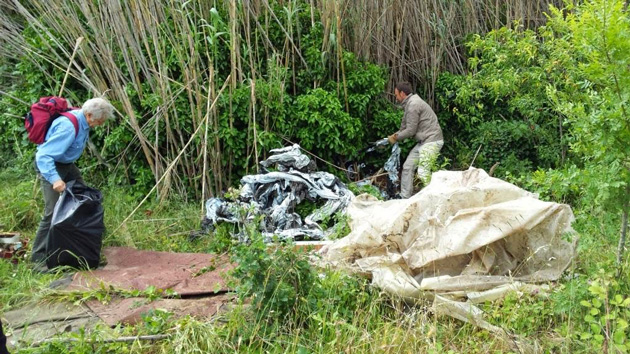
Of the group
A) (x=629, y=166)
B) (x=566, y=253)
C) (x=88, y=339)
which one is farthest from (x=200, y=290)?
(x=629, y=166)

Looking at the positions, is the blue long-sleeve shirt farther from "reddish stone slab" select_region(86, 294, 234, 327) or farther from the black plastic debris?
the black plastic debris

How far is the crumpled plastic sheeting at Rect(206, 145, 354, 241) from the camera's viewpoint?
531 cm

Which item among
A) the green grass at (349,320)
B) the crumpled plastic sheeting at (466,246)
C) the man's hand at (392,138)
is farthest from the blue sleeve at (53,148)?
the man's hand at (392,138)

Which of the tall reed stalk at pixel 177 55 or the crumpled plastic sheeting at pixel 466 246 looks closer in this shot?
the crumpled plastic sheeting at pixel 466 246

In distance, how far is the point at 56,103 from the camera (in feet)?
14.6

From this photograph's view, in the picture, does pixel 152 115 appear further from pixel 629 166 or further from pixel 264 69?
pixel 629 166

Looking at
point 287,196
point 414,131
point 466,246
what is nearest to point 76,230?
point 287,196

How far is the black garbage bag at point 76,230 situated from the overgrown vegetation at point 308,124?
0.72 feet

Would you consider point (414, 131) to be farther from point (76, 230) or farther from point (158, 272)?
point (76, 230)

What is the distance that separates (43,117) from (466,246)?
3022 mm

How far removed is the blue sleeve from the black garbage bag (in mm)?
154

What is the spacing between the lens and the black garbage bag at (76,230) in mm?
4348

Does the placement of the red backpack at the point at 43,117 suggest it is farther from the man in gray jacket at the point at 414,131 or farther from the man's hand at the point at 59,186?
the man in gray jacket at the point at 414,131

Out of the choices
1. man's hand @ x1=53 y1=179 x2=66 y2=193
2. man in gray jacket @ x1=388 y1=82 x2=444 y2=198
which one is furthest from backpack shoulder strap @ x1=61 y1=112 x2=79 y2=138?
man in gray jacket @ x1=388 y1=82 x2=444 y2=198
